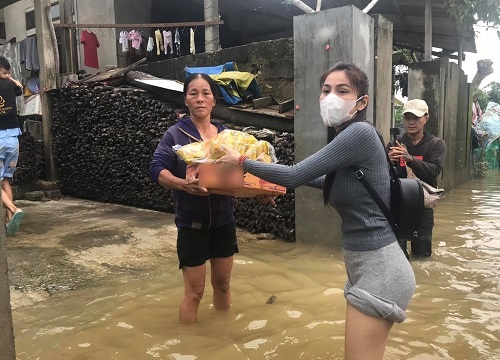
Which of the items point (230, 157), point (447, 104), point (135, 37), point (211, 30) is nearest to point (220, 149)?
point (230, 157)

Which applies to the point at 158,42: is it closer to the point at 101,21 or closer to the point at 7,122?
the point at 101,21

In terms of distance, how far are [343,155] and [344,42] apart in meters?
3.61

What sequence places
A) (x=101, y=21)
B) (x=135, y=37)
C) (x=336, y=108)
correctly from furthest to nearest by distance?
(x=101, y=21) < (x=135, y=37) < (x=336, y=108)

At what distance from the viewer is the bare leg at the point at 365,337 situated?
1944 millimetres

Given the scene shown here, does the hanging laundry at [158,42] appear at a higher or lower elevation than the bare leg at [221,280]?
higher

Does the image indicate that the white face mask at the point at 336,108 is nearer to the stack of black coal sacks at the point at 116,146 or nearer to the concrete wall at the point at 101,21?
the stack of black coal sacks at the point at 116,146

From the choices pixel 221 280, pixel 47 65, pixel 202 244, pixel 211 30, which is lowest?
pixel 221 280

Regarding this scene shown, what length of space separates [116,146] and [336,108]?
7.16 metres

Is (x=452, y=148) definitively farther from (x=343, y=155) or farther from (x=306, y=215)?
(x=343, y=155)

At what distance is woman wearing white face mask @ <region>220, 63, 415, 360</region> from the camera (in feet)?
6.40

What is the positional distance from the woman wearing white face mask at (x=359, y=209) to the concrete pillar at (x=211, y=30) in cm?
752

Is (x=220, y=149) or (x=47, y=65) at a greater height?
(x=47, y=65)

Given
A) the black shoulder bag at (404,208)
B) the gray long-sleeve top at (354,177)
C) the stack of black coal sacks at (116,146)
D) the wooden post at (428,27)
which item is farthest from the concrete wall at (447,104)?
the gray long-sleeve top at (354,177)

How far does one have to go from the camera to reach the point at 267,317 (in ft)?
12.0
